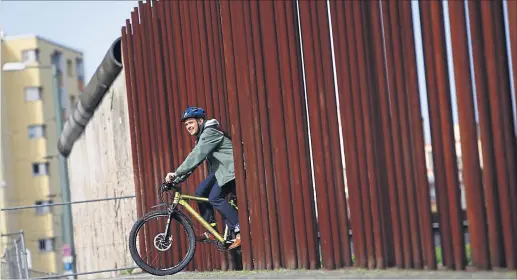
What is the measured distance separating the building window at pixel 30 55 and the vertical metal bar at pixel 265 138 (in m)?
77.3

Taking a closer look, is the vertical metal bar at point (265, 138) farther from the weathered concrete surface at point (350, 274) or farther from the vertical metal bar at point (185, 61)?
the vertical metal bar at point (185, 61)

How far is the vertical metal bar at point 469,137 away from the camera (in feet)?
26.6

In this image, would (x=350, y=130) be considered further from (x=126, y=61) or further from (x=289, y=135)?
(x=126, y=61)

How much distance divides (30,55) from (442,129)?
79.6 metres

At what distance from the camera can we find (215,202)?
10.9 metres

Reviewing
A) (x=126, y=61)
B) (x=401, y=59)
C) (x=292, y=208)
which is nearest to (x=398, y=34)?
(x=401, y=59)

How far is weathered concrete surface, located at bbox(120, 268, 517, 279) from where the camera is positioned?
8062 millimetres

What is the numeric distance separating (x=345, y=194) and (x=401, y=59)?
4.33ft

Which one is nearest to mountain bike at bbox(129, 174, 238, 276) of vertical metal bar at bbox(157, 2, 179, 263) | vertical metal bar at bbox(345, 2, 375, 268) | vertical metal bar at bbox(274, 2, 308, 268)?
vertical metal bar at bbox(157, 2, 179, 263)

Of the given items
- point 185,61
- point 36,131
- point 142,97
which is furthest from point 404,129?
point 36,131

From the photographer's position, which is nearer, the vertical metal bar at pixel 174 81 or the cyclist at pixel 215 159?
the cyclist at pixel 215 159

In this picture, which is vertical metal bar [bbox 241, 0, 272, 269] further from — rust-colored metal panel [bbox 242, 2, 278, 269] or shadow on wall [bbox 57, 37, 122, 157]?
shadow on wall [bbox 57, 37, 122, 157]

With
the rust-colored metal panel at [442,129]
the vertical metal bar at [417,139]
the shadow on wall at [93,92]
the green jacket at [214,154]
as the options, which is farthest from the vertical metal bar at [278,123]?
the shadow on wall at [93,92]

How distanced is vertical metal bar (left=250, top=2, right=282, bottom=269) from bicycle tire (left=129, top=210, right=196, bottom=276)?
3.41 ft
